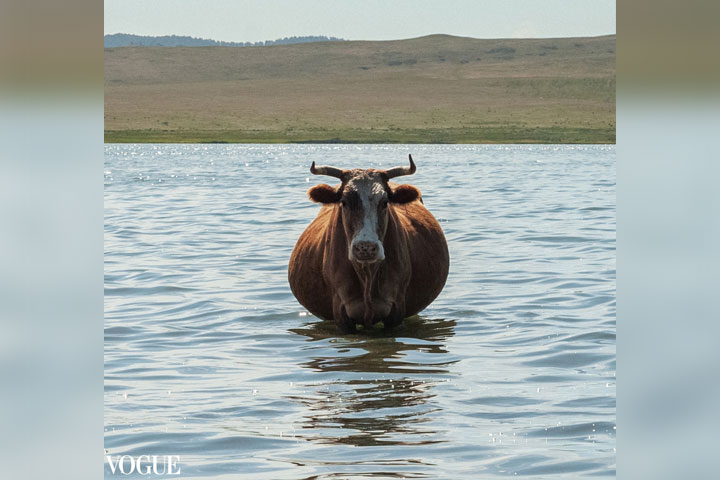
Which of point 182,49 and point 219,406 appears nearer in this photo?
point 219,406

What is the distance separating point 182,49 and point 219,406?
188 m

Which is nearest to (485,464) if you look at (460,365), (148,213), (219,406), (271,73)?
(219,406)

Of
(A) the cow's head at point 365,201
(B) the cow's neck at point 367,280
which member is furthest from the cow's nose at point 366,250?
(B) the cow's neck at point 367,280

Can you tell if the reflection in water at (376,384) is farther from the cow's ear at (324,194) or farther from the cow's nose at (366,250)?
the cow's ear at (324,194)

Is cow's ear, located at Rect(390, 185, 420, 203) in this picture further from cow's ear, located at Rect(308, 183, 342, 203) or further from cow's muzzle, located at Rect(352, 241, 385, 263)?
cow's muzzle, located at Rect(352, 241, 385, 263)

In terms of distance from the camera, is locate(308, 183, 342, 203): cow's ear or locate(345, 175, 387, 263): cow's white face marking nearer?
locate(345, 175, 387, 263): cow's white face marking

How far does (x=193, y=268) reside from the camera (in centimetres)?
1434

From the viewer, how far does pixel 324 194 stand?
925cm

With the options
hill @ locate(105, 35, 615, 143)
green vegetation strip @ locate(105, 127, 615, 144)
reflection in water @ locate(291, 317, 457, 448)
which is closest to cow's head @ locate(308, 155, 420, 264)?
reflection in water @ locate(291, 317, 457, 448)

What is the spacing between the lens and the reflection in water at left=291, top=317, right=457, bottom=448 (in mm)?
5820

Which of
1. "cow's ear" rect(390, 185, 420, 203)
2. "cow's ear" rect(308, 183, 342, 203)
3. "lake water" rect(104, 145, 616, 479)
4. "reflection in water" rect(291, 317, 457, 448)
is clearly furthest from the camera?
"cow's ear" rect(390, 185, 420, 203)

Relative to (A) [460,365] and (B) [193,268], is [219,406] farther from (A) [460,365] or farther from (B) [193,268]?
(B) [193,268]
